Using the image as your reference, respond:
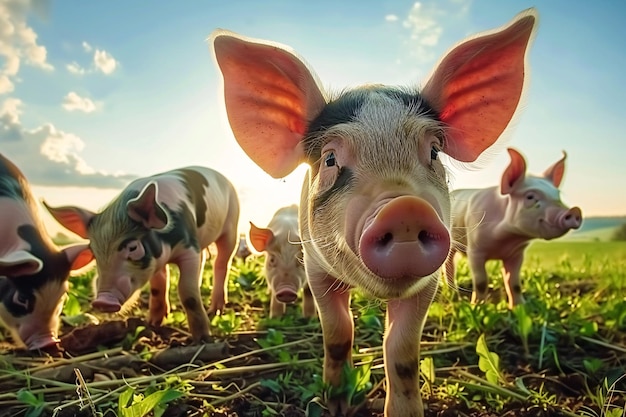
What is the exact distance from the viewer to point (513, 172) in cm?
439

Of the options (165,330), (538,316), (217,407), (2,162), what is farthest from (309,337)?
(2,162)

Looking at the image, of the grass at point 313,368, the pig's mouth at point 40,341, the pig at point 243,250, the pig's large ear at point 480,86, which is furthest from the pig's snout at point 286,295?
the pig at point 243,250

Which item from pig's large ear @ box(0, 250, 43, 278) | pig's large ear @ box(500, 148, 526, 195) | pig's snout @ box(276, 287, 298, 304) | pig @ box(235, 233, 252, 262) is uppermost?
pig's large ear @ box(500, 148, 526, 195)

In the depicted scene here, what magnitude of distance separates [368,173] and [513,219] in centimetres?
308

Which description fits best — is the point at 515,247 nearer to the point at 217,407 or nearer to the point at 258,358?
the point at 258,358

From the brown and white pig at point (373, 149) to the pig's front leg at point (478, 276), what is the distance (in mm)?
2499

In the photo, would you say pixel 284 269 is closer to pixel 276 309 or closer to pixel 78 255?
pixel 276 309

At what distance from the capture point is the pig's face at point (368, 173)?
1.55 metres

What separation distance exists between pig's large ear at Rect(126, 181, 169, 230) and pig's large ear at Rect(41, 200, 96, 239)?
30 cm

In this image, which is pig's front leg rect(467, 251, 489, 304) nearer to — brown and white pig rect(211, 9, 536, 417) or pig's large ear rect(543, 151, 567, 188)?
pig's large ear rect(543, 151, 567, 188)

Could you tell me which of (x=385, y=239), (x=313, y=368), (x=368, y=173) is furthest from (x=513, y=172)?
(x=385, y=239)

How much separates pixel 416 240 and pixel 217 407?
47.9 inches

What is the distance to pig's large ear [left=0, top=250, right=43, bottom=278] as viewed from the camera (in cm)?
294

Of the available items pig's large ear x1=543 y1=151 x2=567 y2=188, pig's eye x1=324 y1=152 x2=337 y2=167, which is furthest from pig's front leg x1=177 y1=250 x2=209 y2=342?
pig's large ear x1=543 y1=151 x2=567 y2=188
